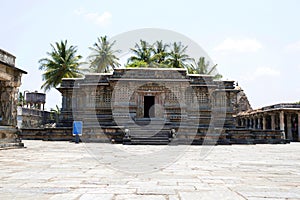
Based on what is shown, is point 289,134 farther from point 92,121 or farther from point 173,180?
point 173,180

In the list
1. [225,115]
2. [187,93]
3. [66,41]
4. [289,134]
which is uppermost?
[66,41]

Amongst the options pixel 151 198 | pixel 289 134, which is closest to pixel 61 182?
pixel 151 198

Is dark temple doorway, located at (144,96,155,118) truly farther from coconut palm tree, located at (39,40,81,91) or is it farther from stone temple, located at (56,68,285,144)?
coconut palm tree, located at (39,40,81,91)

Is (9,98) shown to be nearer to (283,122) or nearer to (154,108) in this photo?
(154,108)

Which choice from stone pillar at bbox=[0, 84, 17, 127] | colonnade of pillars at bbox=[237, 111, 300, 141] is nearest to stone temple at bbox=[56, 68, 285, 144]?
stone pillar at bbox=[0, 84, 17, 127]

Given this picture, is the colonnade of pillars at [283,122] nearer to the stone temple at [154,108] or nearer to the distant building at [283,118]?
the distant building at [283,118]

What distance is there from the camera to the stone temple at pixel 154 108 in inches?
709

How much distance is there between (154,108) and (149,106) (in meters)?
0.99

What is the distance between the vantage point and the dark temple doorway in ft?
79.8

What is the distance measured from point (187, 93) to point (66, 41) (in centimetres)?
1953

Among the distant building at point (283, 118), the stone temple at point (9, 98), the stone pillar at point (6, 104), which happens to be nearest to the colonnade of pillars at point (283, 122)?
the distant building at point (283, 118)

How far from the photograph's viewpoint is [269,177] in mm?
4953

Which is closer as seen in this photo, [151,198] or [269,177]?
[151,198]

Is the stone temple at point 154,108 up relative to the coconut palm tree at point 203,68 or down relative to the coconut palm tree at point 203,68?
down
